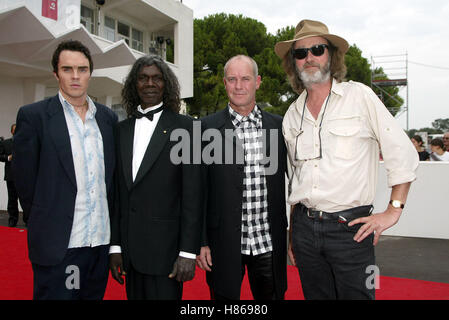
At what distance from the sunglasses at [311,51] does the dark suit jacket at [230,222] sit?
60cm

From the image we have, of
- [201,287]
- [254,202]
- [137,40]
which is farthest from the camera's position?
[137,40]

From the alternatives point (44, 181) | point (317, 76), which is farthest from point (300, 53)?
point (44, 181)

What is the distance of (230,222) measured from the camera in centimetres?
257

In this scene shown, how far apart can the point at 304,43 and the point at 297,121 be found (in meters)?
0.55

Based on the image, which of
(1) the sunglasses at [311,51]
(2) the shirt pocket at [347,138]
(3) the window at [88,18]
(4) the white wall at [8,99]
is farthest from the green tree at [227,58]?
(2) the shirt pocket at [347,138]

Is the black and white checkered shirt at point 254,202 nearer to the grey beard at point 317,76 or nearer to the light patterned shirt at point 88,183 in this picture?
the grey beard at point 317,76

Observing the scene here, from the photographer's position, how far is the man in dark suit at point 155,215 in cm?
227

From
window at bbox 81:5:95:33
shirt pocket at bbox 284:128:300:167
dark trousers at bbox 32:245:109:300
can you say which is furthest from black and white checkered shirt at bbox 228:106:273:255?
window at bbox 81:5:95:33

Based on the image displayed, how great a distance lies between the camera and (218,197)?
8.56 feet

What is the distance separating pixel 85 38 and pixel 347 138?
33.6 feet

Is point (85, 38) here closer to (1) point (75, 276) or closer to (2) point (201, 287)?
(2) point (201, 287)

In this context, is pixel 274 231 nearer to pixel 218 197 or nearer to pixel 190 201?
pixel 218 197

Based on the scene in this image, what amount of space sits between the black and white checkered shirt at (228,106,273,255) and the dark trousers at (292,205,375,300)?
0.31 meters

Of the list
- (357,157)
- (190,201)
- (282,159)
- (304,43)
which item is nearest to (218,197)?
(190,201)
